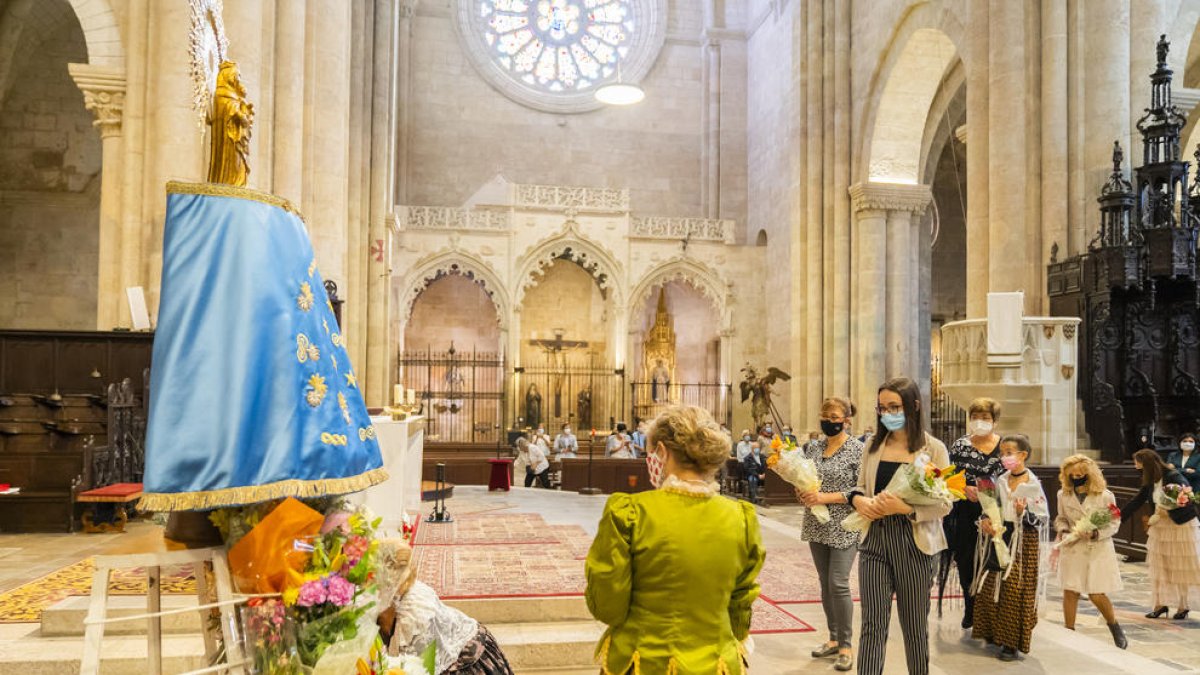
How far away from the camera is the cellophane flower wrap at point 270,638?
7.15 ft

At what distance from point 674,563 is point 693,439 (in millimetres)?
346

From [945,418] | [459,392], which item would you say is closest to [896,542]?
[945,418]

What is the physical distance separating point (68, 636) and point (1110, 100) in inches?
497

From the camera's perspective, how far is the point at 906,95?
690 inches

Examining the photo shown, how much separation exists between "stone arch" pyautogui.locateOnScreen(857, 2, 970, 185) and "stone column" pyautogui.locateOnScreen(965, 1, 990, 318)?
88.1 inches

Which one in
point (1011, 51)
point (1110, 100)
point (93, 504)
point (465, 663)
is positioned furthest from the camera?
point (1011, 51)

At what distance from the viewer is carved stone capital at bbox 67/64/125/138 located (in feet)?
28.0

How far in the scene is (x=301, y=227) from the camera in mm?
2643

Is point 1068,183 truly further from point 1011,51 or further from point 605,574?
point 605,574

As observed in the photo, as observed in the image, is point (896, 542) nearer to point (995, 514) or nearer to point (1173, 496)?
point (995, 514)

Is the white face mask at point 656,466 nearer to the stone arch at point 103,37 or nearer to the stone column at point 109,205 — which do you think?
the stone column at point 109,205

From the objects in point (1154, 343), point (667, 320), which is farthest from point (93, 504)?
point (667, 320)

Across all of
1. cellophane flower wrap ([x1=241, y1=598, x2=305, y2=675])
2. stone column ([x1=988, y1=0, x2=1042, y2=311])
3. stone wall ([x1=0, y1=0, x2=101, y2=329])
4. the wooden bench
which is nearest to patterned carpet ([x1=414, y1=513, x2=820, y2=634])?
the wooden bench

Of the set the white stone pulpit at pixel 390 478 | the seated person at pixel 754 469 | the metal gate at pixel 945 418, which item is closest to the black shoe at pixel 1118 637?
the white stone pulpit at pixel 390 478
